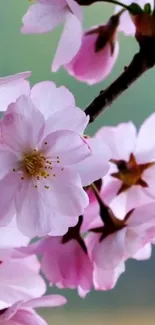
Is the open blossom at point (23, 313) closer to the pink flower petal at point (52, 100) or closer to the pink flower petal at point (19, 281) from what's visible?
the pink flower petal at point (19, 281)

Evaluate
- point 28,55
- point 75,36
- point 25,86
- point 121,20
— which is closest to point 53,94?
point 25,86

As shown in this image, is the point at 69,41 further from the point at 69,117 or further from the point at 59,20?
the point at 69,117

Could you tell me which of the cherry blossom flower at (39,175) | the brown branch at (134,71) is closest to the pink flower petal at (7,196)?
the cherry blossom flower at (39,175)

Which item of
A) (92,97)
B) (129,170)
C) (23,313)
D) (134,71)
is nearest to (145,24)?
(134,71)

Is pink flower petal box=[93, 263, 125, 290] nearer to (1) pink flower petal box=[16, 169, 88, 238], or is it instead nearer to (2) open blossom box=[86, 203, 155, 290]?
(2) open blossom box=[86, 203, 155, 290]

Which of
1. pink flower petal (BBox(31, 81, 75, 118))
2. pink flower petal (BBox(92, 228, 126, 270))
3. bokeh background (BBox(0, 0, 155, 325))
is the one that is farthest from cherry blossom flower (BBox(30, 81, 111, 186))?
bokeh background (BBox(0, 0, 155, 325))

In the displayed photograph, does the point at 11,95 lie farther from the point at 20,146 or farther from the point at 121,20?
the point at 121,20
